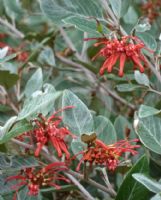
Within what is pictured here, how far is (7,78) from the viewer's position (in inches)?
77.1

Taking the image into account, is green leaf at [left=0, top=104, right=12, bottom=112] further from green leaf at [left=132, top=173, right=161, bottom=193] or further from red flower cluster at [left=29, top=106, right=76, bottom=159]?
green leaf at [left=132, top=173, right=161, bottom=193]

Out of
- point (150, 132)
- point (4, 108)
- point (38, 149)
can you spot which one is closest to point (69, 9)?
point (4, 108)

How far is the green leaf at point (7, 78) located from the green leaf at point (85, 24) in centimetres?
33

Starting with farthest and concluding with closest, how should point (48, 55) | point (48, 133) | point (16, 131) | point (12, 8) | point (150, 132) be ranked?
point (12, 8) < point (48, 55) < point (150, 132) < point (48, 133) < point (16, 131)

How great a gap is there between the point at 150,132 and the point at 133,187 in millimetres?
186

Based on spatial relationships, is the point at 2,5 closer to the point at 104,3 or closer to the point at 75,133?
the point at 104,3

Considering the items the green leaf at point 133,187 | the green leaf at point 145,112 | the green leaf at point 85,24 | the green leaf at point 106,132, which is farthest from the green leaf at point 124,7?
the green leaf at point 133,187

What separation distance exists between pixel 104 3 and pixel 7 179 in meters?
0.67

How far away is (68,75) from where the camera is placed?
2.87m

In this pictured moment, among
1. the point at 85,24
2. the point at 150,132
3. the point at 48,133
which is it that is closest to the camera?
the point at 48,133

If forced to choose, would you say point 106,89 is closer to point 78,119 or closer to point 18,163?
point 78,119

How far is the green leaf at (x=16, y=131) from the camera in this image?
138 cm

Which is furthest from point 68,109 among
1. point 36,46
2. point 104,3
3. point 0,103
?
point 36,46

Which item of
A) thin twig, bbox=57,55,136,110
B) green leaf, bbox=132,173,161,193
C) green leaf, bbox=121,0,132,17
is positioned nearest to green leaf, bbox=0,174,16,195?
green leaf, bbox=132,173,161,193
